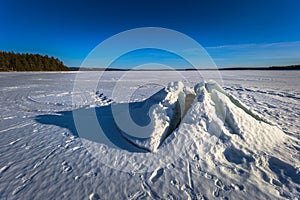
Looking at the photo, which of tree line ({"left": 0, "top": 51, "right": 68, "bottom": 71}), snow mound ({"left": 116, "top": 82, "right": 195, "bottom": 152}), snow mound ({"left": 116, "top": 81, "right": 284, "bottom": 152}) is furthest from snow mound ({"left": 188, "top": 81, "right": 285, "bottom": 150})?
tree line ({"left": 0, "top": 51, "right": 68, "bottom": 71})

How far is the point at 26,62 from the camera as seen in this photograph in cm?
5381

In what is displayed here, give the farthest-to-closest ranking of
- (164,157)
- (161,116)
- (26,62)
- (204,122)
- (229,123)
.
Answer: (26,62)
(161,116)
(229,123)
(204,122)
(164,157)

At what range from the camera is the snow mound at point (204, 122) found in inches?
156

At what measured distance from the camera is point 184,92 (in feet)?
17.7

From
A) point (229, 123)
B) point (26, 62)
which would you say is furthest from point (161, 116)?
point (26, 62)

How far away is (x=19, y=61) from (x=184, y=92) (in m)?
63.6

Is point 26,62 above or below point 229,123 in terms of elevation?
above

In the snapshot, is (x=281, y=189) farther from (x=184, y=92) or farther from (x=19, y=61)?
(x=19, y=61)

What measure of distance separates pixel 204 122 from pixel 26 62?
214 ft

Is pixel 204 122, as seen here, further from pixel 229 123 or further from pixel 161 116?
pixel 161 116

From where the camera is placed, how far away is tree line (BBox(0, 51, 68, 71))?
2014 inches

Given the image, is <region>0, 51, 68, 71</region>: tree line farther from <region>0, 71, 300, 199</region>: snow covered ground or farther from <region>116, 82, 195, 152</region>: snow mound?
<region>116, 82, 195, 152</region>: snow mound

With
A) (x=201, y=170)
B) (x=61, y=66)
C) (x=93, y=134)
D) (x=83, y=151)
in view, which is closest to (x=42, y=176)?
(x=83, y=151)

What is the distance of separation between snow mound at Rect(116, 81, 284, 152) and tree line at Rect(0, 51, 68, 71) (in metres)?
62.2
